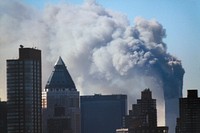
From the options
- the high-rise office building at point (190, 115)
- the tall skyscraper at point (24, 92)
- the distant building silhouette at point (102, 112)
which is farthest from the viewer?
the distant building silhouette at point (102, 112)

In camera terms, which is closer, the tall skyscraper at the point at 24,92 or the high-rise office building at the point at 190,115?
the tall skyscraper at the point at 24,92

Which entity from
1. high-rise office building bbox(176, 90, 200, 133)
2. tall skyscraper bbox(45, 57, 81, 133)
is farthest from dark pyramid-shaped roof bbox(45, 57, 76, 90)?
high-rise office building bbox(176, 90, 200, 133)

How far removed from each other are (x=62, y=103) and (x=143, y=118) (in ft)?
42.8

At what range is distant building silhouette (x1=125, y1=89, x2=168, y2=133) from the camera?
2446 inches

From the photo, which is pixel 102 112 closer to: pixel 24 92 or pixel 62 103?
pixel 62 103

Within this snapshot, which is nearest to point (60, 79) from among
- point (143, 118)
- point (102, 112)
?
point (102, 112)

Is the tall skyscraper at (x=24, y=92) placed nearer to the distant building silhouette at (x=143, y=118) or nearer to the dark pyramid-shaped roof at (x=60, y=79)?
the distant building silhouette at (x=143, y=118)

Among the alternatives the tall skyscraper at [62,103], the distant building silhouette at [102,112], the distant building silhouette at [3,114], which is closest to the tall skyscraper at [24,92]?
the distant building silhouette at [3,114]

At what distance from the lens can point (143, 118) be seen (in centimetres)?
6650

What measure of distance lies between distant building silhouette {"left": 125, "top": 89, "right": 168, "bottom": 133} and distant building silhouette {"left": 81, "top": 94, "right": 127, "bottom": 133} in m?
4.33

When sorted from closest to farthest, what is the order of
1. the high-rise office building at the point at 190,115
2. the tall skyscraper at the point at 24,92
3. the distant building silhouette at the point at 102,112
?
the tall skyscraper at the point at 24,92 < the high-rise office building at the point at 190,115 < the distant building silhouette at the point at 102,112

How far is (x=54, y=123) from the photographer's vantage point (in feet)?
209

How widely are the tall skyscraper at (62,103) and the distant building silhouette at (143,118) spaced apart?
13.0 ft

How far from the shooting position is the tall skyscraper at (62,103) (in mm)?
63781
